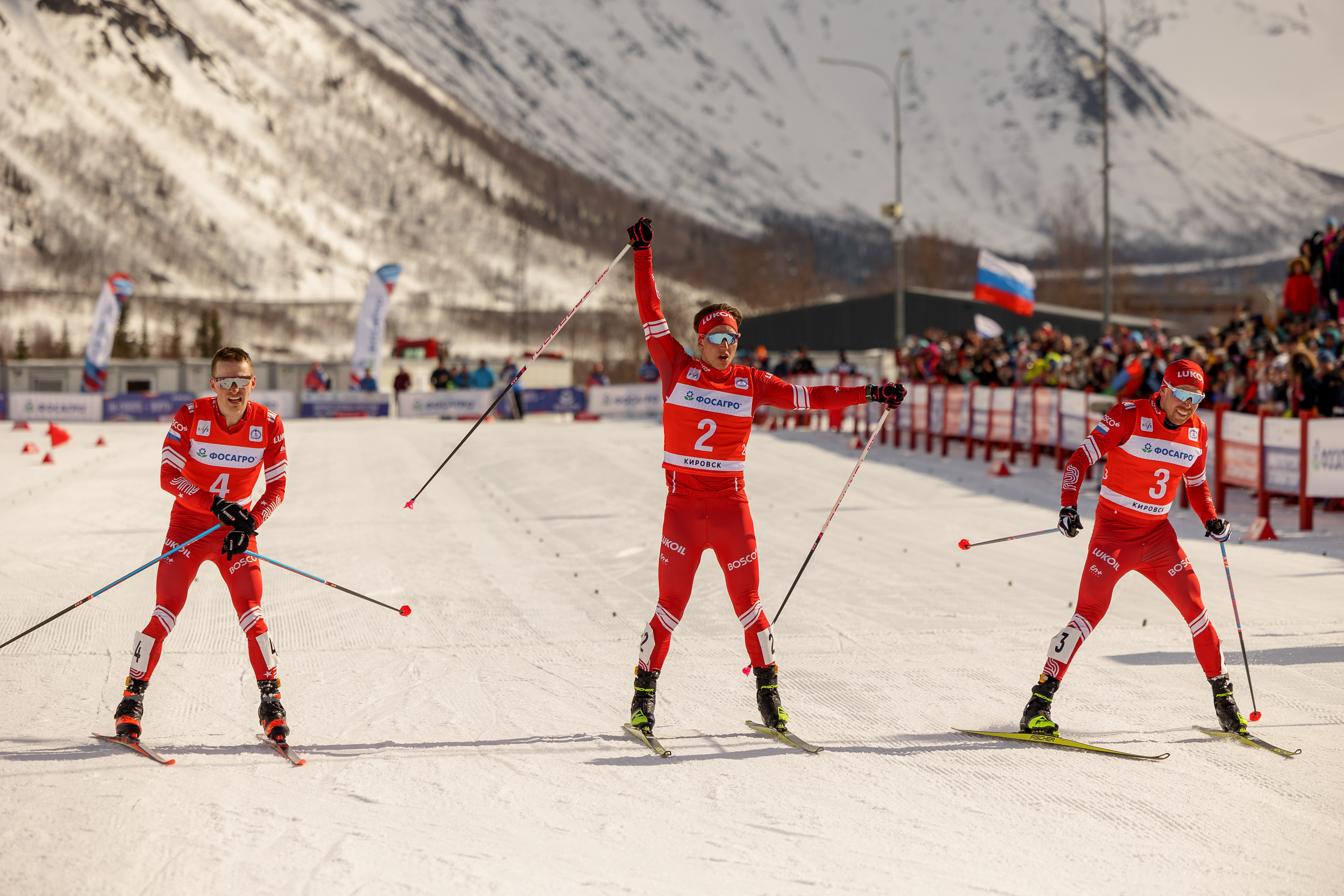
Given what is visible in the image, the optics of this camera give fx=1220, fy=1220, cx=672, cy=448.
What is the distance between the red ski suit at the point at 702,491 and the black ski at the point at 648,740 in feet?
1.13

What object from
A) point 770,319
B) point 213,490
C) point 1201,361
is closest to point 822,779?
point 213,490

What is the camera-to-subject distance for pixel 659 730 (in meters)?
6.49

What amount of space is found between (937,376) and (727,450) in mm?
18130

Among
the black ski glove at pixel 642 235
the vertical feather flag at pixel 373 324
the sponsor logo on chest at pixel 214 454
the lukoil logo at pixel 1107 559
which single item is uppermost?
the vertical feather flag at pixel 373 324

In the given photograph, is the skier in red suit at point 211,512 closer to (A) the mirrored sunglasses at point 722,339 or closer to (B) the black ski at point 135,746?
(B) the black ski at point 135,746

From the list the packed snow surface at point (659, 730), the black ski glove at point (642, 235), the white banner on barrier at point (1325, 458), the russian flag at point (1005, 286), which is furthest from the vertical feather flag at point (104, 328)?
the black ski glove at point (642, 235)

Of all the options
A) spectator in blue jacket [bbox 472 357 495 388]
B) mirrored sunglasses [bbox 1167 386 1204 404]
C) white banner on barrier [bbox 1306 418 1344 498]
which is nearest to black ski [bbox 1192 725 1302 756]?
mirrored sunglasses [bbox 1167 386 1204 404]

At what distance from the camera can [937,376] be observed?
2370 centimetres

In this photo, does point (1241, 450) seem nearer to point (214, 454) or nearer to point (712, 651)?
point (712, 651)

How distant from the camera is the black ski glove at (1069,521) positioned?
632 centimetres

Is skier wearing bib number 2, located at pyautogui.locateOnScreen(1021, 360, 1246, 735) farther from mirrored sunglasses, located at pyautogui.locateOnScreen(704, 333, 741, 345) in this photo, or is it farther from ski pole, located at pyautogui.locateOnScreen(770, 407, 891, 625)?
mirrored sunglasses, located at pyautogui.locateOnScreen(704, 333, 741, 345)

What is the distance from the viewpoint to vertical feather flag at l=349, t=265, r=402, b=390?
3897 cm

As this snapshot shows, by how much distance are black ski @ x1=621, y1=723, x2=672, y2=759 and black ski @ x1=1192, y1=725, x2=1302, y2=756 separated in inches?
113

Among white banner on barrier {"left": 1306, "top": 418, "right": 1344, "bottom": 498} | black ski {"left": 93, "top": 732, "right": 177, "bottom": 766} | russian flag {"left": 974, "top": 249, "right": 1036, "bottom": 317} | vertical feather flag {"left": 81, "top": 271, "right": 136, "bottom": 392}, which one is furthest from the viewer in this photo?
vertical feather flag {"left": 81, "top": 271, "right": 136, "bottom": 392}
